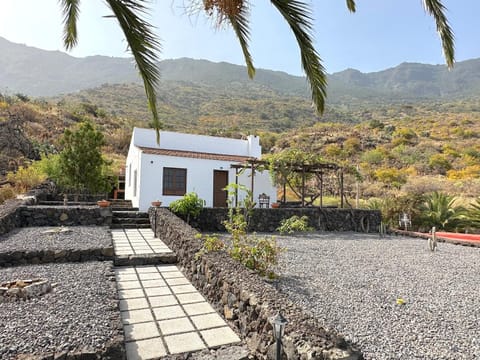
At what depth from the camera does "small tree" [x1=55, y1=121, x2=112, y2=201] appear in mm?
14148

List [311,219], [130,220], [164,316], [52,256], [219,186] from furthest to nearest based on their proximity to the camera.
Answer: [219,186] → [311,219] → [130,220] → [52,256] → [164,316]

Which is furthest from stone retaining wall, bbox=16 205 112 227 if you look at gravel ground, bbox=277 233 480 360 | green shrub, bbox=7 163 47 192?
gravel ground, bbox=277 233 480 360

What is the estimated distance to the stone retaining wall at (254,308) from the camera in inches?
87.3

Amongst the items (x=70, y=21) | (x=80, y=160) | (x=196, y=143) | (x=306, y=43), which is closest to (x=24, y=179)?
(x=80, y=160)

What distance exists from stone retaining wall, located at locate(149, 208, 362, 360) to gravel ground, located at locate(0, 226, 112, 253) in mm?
2549

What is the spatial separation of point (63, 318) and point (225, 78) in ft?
260

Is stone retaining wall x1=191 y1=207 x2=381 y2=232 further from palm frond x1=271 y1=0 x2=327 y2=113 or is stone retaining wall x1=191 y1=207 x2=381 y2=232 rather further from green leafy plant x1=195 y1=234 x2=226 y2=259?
palm frond x1=271 y1=0 x2=327 y2=113

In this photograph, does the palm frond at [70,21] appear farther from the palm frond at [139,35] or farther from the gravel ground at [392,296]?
the gravel ground at [392,296]

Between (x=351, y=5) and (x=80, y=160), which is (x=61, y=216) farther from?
(x=351, y=5)

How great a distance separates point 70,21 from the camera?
464 cm

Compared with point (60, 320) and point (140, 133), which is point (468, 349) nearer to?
point (60, 320)

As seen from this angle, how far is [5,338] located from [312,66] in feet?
15.4

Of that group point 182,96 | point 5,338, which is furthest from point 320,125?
point 5,338

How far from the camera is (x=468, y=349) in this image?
3.17 meters
